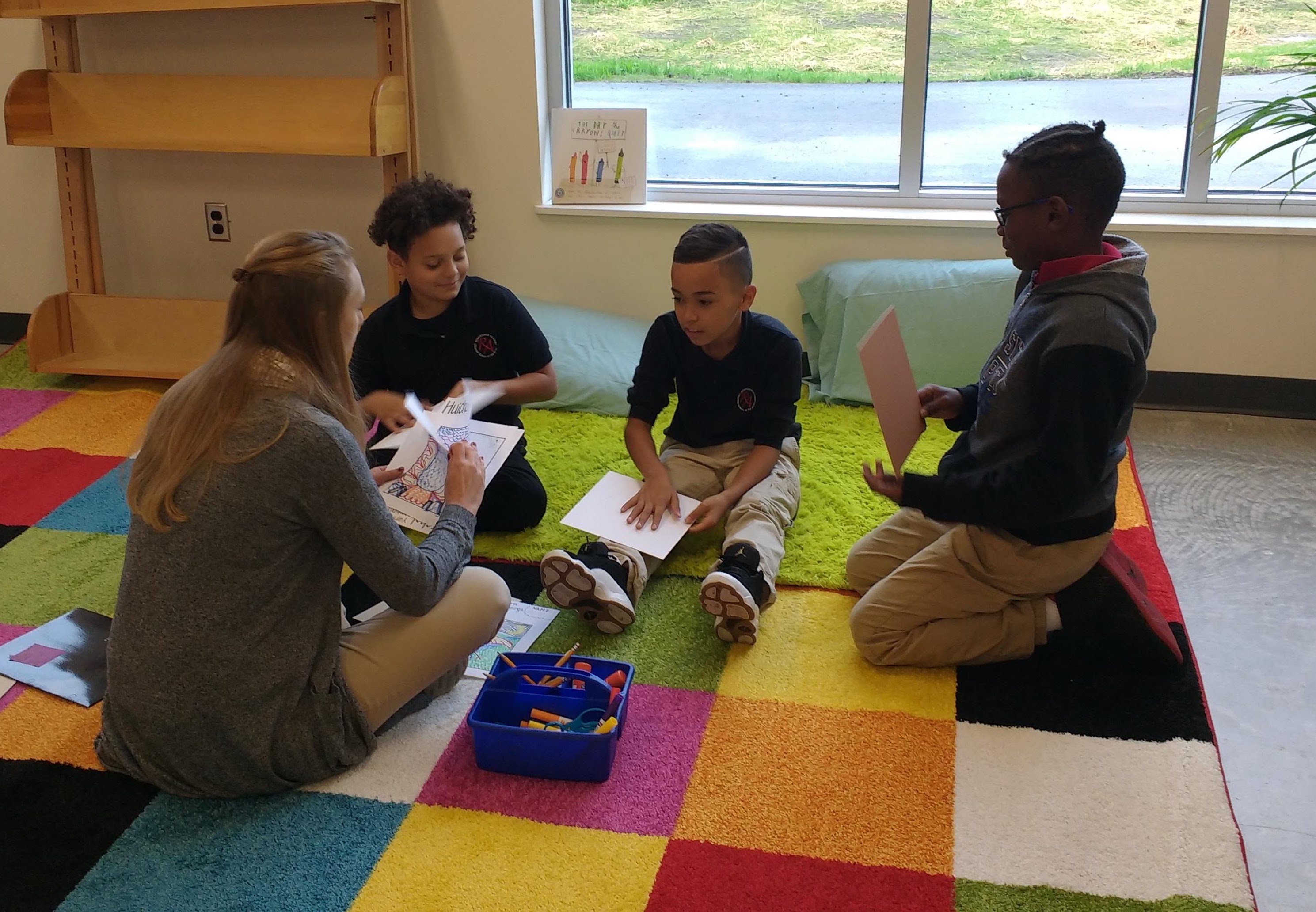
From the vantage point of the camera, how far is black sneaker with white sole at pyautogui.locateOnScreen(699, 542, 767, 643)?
1821 mm

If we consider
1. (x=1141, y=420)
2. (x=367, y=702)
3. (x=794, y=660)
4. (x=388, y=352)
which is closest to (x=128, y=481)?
(x=367, y=702)

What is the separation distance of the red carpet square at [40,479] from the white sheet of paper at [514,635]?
1148 mm

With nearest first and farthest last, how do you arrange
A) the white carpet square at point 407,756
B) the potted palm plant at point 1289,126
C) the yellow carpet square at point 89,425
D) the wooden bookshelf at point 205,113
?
the white carpet square at point 407,756
the potted palm plant at point 1289,126
the yellow carpet square at point 89,425
the wooden bookshelf at point 205,113

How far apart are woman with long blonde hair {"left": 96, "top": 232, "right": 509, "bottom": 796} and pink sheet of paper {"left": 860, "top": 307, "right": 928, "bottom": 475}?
0.72 metres

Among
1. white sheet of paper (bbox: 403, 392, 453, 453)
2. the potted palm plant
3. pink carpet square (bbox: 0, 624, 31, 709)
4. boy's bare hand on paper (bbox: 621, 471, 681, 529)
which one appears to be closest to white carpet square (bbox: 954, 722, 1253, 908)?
boy's bare hand on paper (bbox: 621, 471, 681, 529)

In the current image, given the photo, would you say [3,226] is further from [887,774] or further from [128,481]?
[887,774]

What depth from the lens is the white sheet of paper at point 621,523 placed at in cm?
201

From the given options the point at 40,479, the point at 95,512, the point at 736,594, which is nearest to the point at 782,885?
the point at 736,594

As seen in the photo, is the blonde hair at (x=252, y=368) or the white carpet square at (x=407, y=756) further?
the white carpet square at (x=407, y=756)

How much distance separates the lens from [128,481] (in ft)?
4.61

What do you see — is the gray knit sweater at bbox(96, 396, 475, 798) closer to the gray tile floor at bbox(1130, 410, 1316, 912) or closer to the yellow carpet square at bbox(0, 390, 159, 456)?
the gray tile floor at bbox(1130, 410, 1316, 912)

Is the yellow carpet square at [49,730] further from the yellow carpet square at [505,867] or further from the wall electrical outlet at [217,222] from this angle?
the wall electrical outlet at [217,222]

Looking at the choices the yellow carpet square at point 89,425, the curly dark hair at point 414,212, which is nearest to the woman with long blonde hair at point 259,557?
the curly dark hair at point 414,212

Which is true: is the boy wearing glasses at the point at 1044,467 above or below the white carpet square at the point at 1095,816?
above
